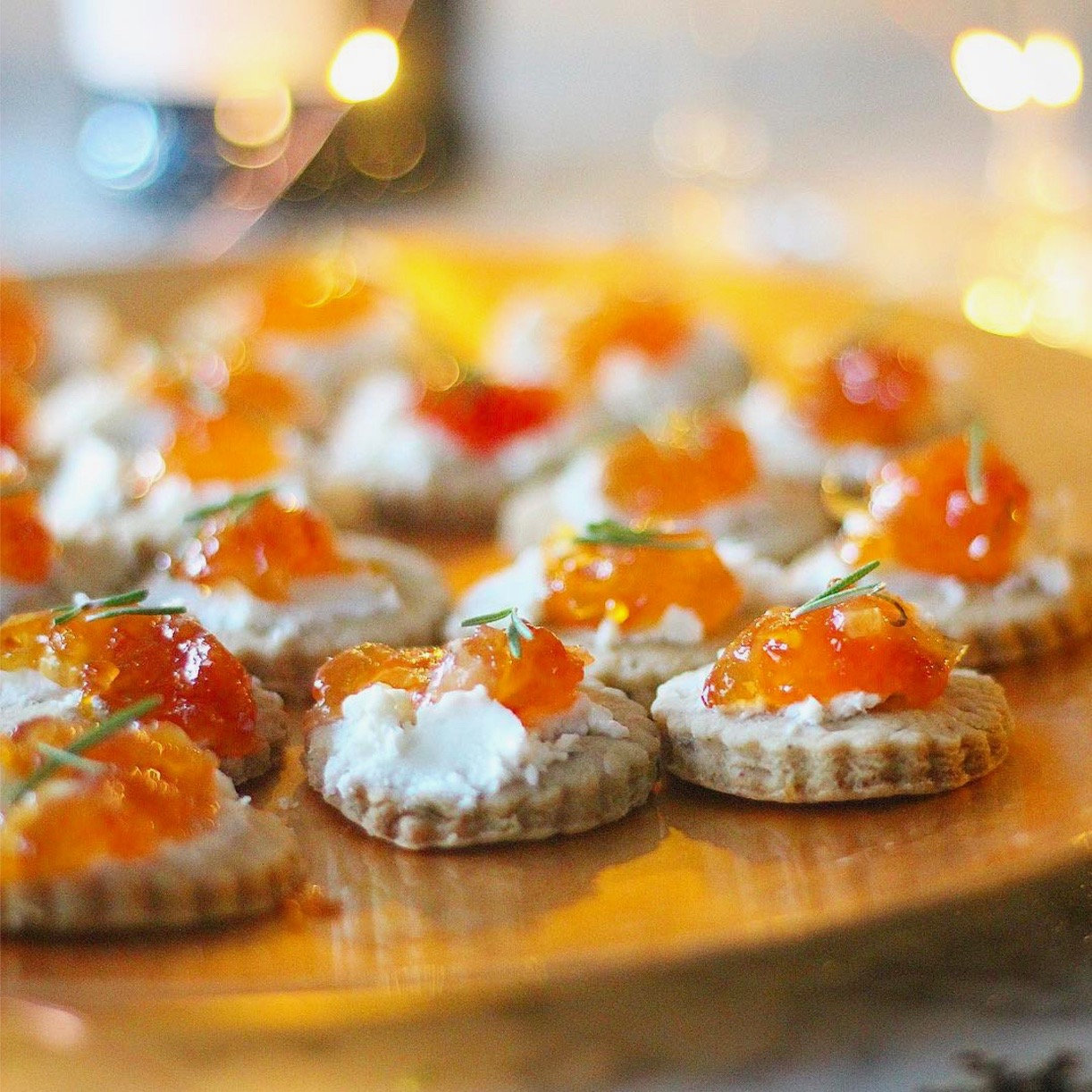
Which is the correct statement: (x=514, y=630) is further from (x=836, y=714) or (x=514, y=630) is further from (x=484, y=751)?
(x=836, y=714)

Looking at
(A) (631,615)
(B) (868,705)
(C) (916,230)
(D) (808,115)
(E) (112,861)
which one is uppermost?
(D) (808,115)

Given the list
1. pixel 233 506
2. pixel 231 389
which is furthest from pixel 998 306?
pixel 233 506

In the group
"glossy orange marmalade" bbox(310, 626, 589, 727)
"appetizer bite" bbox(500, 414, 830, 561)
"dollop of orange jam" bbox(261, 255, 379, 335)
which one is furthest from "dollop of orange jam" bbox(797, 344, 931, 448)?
"glossy orange marmalade" bbox(310, 626, 589, 727)

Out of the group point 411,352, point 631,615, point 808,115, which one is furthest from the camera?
point 808,115

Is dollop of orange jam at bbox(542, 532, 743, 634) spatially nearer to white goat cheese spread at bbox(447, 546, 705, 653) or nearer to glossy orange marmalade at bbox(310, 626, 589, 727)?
white goat cheese spread at bbox(447, 546, 705, 653)

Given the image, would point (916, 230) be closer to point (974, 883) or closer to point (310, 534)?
point (310, 534)

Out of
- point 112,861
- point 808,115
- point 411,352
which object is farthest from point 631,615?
point 808,115
